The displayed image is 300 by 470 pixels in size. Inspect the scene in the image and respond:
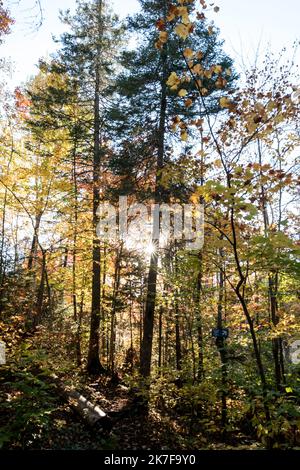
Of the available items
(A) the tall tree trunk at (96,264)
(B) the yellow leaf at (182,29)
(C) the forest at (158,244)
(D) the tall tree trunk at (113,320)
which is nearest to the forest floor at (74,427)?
(C) the forest at (158,244)

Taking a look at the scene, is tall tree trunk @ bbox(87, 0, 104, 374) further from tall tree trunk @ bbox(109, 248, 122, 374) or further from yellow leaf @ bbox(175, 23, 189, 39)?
yellow leaf @ bbox(175, 23, 189, 39)

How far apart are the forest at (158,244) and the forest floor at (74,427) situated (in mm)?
47

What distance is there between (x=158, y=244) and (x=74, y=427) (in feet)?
16.6

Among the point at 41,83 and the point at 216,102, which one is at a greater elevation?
the point at 41,83

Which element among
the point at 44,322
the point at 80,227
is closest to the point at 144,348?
the point at 44,322

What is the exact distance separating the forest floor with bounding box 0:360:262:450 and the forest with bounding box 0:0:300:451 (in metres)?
0.05

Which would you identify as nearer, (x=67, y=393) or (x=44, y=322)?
(x=67, y=393)

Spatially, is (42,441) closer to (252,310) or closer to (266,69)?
(252,310)

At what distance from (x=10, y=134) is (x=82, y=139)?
2.77 metres

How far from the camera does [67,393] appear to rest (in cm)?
808

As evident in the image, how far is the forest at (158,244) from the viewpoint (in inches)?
152

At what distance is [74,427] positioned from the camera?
6.62 meters

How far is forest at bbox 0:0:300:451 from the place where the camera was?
3852mm

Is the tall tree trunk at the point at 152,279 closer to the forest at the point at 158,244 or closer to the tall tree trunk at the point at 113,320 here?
the forest at the point at 158,244
